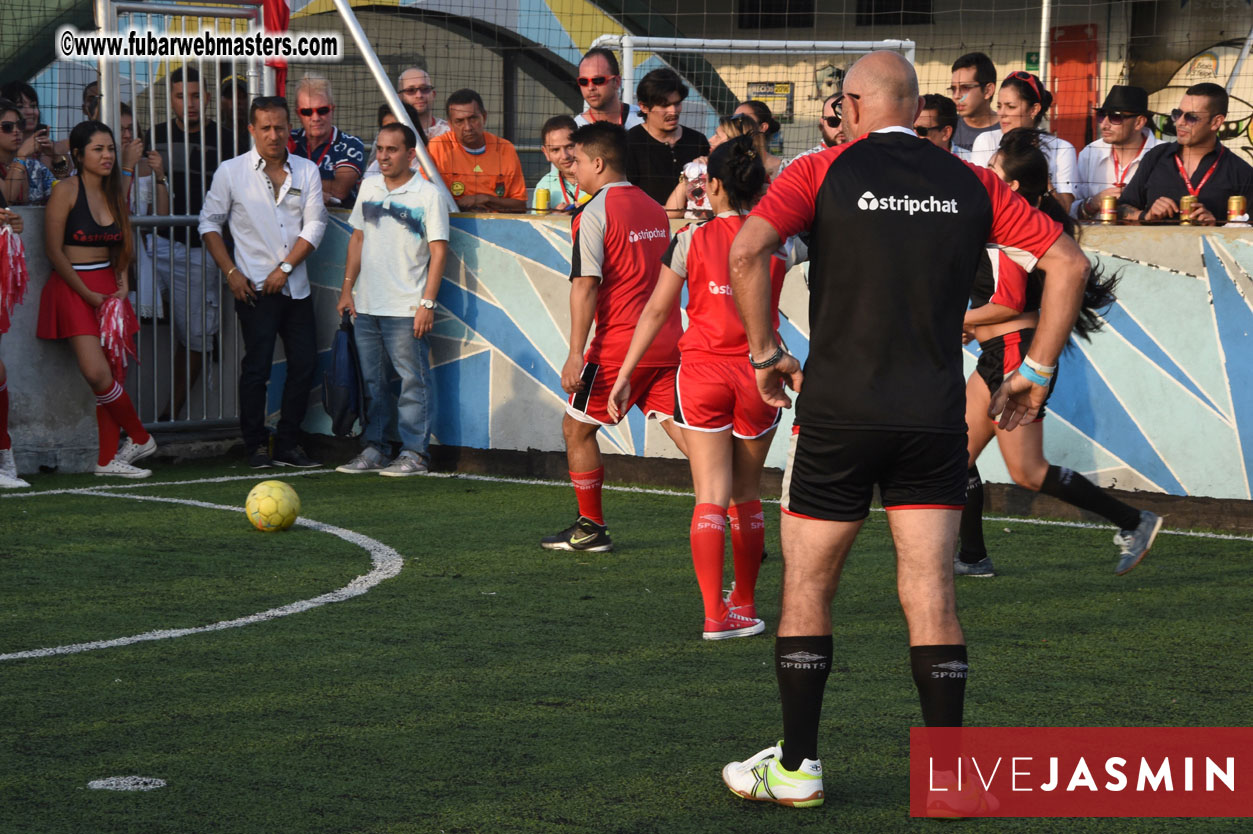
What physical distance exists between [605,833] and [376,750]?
99 cm

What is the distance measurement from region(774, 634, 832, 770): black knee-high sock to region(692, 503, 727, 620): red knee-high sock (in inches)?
80.2

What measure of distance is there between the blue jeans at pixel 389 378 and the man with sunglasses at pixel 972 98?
12.9 ft

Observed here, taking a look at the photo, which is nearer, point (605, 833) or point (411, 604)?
point (605, 833)

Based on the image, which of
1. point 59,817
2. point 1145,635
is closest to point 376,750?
point 59,817

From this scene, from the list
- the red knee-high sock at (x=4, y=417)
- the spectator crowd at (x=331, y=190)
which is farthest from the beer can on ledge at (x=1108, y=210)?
the red knee-high sock at (x=4, y=417)

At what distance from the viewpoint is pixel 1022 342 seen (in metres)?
7.13

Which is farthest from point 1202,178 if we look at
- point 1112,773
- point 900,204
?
point 900,204

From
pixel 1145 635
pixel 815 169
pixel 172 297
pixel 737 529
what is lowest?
pixel 1145 635

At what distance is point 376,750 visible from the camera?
4.86 m

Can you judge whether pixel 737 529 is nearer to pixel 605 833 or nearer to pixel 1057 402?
pixel 605 833

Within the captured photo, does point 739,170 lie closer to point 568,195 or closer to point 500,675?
point 500,675

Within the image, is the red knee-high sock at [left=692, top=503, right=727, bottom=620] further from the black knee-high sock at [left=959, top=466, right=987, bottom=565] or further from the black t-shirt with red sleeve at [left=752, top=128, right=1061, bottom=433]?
the black t-shirt with red sleeve at [left=752, top=128, right=1061, bottom=433]

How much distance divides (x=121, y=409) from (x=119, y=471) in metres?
0.44

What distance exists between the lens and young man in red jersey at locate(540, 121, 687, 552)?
25.1ft
